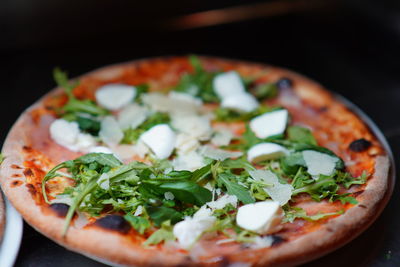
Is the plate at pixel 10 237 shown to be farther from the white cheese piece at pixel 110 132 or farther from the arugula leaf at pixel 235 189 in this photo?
the arugula leaf at pixel 235 189

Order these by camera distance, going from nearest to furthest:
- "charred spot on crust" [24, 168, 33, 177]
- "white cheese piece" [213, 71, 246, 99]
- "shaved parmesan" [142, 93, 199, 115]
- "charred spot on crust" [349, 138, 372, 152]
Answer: "charred spot on crust" [24, 168, 33, 177], "charred spot on crust" [349, 138, 372, 152], "shaved parmesan" [142, 93, 199, 115], "white cheese piece" [213, 71, 246, 99]

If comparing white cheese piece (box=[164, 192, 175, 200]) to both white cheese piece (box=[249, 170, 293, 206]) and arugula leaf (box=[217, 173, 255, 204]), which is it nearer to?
arugula leaf (box=[217, 173, 255, 204])

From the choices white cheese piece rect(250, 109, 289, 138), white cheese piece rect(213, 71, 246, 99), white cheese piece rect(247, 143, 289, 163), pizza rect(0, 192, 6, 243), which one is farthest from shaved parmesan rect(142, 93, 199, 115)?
pizza rect(0, 192, 6, 243)

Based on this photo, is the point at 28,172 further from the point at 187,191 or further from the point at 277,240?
the point at 277,240

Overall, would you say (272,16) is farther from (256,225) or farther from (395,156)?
(256,225)

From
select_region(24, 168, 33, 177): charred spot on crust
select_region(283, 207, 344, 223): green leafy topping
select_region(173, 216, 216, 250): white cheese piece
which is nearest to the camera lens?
select_region(173, 216, 216, 250): white cheese piece

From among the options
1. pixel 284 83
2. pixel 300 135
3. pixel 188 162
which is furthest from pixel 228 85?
pixel 188 162
